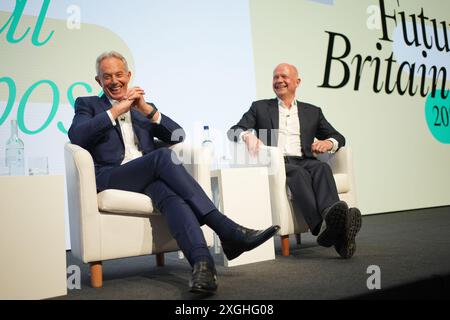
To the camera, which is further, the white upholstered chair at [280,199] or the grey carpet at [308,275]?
the white upholstered chair at [280,199]

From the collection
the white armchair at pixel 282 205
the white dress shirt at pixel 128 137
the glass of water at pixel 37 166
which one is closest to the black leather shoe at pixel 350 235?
the white armchair at pixel 282 205

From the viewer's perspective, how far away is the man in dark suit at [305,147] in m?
2.66

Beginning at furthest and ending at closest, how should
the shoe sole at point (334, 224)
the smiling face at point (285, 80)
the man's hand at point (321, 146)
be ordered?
the smiling face at point (285, 80)
the man's hand at point (321, 146)
the shoe sole at point (334, 224)

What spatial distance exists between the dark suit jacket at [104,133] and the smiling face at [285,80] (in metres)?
0.99

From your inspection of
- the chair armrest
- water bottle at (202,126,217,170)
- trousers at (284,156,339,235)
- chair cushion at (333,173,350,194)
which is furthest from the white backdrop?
chair cushion at (333,173,350,194)

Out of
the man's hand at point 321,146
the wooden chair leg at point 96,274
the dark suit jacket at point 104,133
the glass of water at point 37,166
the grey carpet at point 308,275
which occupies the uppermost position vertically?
the dark suit jacket at point 104,133

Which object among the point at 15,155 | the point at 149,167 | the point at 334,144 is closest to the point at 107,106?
the point at 149,167

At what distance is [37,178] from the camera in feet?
6.82

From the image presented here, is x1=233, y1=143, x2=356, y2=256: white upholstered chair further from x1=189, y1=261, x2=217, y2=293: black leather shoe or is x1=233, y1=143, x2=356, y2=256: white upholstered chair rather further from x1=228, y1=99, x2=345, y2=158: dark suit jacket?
x1=189, y1=261, x2=217, y2=293: black leather shoe

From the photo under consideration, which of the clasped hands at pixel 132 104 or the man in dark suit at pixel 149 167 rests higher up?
the clasped hands at pixel 132 104

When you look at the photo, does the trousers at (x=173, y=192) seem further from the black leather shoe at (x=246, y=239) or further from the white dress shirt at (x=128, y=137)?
the white dress shirt at (x=128, y=137)

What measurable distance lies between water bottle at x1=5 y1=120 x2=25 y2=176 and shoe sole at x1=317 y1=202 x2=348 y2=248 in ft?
5.12

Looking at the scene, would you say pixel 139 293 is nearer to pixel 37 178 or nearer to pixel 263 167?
pixel 37 178

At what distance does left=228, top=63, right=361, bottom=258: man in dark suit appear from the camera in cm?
266
